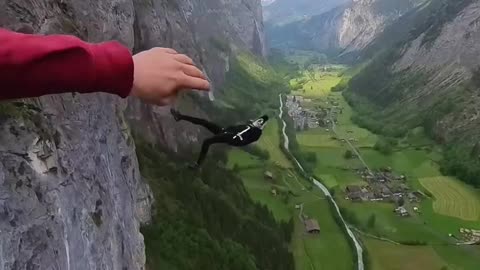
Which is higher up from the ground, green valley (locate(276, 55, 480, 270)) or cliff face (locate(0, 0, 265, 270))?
green valley (locate(276, 55, 480, 270))

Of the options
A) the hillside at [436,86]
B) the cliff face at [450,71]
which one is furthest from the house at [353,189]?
the cliff face at [450,71]

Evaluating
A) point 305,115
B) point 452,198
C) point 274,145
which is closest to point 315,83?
point 305,115

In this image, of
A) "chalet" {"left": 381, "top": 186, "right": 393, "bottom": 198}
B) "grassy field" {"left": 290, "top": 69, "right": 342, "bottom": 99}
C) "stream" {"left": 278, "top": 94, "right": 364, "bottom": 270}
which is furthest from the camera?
"grassy field" {"left": 290, "top": 69, "right": 342, "bottom": 99}

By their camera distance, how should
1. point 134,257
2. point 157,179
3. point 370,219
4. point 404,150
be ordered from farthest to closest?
point 404,150
point 370,219
point 157,179
point 134,257

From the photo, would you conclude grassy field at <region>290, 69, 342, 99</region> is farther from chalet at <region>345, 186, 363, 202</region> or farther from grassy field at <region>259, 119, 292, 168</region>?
chalet at <region>345, 186, 363, 202</region>

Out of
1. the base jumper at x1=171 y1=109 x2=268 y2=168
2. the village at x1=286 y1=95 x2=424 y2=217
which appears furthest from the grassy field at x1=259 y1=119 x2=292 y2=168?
the base jumper at x1=171 y1=109 x2=268 y2=168

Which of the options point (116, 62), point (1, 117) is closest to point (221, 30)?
point (1, 117)

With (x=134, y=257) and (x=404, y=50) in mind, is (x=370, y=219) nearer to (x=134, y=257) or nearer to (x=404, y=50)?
(x=134, y=257)
